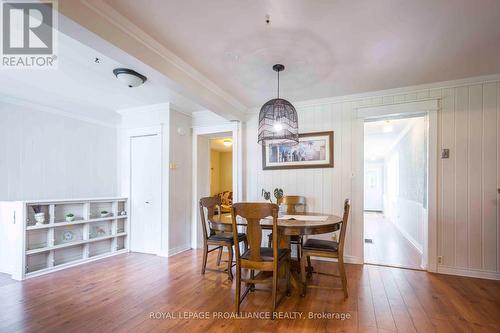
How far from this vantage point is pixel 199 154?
190 inches

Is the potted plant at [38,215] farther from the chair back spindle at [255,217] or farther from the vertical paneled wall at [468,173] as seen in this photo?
the vertical paneled wall at [468,173]

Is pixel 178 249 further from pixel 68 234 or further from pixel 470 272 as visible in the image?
pixel 470 272

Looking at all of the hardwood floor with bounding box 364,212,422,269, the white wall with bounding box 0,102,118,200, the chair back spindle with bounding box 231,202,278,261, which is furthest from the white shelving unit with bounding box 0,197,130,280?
the hardwood floor with bounding box 364,212,422,269

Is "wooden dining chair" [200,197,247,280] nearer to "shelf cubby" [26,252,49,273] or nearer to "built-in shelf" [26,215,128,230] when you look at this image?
"built-in shelf" [26,215,128,230]

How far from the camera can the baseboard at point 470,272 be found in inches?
123

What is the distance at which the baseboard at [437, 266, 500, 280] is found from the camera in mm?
3127

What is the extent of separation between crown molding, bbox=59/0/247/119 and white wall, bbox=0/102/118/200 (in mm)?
2560

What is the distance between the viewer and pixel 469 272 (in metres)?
3.22

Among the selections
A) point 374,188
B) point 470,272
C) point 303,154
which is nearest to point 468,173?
point 470,272

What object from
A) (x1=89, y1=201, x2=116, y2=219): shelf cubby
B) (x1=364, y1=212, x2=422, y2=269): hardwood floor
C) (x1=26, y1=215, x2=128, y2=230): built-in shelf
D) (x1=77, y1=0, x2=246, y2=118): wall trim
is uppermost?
(x1=77, y1=0, x2=246, y2=118): wall trim

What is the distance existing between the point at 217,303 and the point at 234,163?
2.45 m

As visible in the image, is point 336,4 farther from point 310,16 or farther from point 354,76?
point 354,76

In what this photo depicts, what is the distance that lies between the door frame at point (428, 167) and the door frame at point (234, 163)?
182 centimetres

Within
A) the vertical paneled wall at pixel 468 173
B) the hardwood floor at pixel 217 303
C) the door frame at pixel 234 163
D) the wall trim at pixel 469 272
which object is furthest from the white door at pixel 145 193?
the wall trim at pixel 469 272
